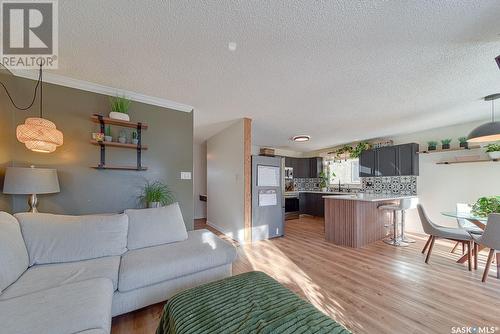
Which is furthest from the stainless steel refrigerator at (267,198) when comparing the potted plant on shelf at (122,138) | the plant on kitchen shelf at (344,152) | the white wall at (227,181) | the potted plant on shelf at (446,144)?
the potted plant on shelf at (446,144)

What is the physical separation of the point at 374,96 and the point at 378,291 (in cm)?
244

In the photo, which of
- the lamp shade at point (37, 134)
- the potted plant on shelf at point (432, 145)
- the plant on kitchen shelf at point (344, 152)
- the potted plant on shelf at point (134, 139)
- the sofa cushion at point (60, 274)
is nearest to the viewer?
the sofa cushion at point (60, 274)

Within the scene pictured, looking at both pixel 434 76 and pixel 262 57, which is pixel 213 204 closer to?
pixel 262 57

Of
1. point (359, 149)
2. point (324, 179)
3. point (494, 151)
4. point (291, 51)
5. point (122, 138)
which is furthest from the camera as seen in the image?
point (324, 179)

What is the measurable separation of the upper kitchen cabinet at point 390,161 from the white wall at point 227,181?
376 cm

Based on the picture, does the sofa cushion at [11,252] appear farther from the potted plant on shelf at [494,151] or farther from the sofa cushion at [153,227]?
the potted plant on shelf at [494,151]

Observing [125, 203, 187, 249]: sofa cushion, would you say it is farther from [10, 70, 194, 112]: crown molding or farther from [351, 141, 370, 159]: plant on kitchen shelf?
[351, 141, 370, 159]: plant on kitchen shelf

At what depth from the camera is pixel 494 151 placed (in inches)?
132

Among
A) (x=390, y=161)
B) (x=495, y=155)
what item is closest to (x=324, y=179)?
(x=390, y=161)

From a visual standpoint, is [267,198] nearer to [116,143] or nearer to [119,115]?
[116,143]

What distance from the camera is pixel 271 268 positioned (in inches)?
101

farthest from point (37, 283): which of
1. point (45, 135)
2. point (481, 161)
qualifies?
point (481, 161)

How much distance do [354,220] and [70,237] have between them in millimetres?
3944

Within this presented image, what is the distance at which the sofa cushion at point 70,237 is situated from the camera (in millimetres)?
1651
